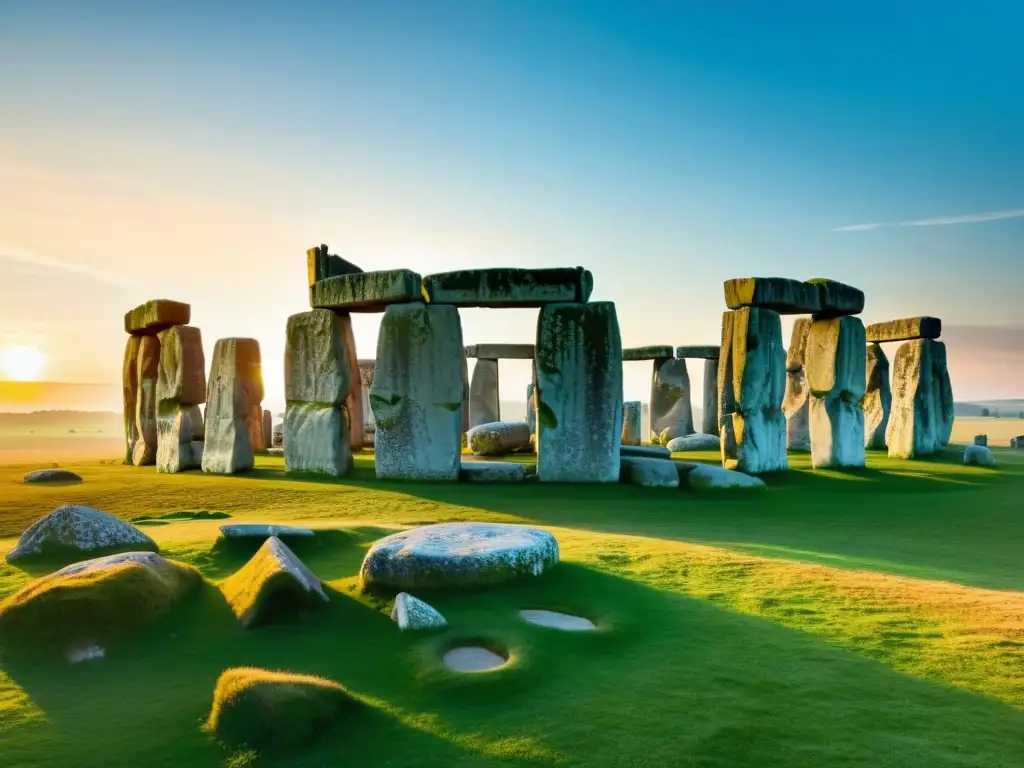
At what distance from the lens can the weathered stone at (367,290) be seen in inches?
443

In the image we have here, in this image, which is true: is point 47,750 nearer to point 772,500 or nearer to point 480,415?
point 772,500

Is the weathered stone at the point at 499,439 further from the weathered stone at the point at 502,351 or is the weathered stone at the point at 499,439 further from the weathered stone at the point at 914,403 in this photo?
the weathered stone at the point at 502,351

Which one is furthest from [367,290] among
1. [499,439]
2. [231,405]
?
[499,439]

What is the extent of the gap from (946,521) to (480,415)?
16.9m

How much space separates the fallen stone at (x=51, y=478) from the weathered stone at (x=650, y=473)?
8163 millimetres

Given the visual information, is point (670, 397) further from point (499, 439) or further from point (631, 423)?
point (499, 439)

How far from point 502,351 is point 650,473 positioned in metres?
14.0

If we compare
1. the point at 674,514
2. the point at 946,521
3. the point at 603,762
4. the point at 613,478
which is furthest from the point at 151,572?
the point at 946,521

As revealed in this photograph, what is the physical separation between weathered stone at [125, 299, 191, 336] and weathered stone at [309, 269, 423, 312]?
2.89m

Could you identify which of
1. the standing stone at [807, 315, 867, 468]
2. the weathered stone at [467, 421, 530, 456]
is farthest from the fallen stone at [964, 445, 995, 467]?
the weathered stone at [467, 421, 530, 456]

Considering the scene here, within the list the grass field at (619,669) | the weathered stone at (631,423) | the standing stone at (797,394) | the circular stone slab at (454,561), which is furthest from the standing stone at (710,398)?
the circular stone slab at (454,561)

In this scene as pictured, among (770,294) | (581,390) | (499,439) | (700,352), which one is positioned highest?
(770,294)

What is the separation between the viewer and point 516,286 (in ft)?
36.0

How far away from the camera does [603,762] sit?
2783 mm
